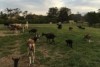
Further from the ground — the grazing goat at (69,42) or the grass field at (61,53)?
the grazing goat at (69,42)

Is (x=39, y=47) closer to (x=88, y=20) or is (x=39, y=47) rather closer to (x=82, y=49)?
(x=82, y=49)

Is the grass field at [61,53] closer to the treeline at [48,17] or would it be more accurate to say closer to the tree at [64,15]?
the treeline at [48,17]

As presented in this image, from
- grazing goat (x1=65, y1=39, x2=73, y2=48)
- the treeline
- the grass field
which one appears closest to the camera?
the grass field

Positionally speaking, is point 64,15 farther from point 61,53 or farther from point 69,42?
point 61,53

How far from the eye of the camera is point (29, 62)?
78.9 ft

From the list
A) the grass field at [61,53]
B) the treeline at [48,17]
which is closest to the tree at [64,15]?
the treeline at [48,17]

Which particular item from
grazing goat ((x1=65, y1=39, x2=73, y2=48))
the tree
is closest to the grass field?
grazing goat ((x1=65, y1=39, x2=73, y2=48))

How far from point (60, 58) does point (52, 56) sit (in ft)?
3.72

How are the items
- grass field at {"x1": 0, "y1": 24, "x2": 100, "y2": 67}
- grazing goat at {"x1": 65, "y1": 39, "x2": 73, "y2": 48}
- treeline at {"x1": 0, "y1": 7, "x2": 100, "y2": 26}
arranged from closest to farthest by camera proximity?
grass field at {"x1": 0, "y1": 24, "x2": 100, "y2": 67} → grazing goat at {"x1": 65, "y1": 39, "x2": 73, "y2": 48} → treeline at {"x1": 0, "y1": 7, "x2": 100, "y2": 26}

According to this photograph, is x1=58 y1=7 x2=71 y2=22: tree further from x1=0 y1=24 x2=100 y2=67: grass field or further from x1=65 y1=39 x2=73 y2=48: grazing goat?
x1=65 y1=39 x2=73 y2=48: grazing goat

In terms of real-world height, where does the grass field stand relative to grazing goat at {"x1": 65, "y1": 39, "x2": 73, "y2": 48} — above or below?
below

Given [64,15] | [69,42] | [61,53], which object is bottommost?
[61,53]

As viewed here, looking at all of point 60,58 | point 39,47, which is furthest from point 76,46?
point 60,58

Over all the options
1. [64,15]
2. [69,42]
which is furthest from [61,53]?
[64,15]
